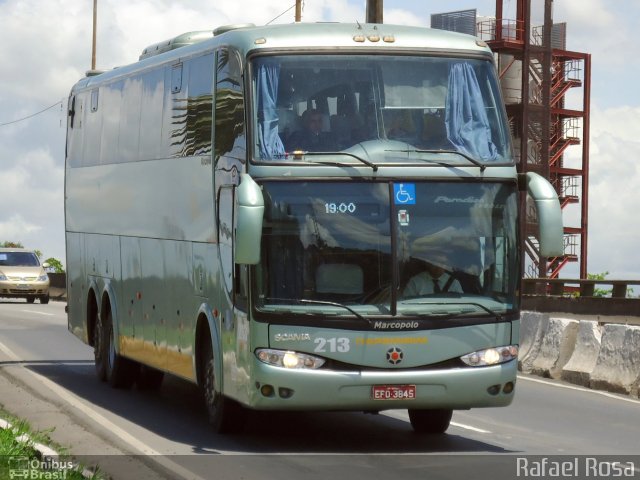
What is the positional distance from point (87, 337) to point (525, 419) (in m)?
7.37

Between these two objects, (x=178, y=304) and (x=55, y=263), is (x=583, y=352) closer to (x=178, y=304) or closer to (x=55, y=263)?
(x=178, y=304)

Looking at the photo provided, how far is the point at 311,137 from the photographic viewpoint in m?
13.1

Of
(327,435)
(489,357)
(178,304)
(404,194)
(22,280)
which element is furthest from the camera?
(22,280)

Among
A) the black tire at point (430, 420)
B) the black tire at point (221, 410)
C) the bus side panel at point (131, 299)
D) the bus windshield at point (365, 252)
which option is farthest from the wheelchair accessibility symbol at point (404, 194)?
the bus side panel at point (131, 299)

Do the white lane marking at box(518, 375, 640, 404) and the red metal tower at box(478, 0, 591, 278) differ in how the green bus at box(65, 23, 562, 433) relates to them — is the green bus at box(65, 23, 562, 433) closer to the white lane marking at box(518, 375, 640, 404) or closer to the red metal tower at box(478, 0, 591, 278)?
the white lane marking at box(518, 375, 640, 404)

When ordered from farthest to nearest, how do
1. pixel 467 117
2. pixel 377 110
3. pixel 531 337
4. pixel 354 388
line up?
pixel 531 337, pixel 467 117, pixel 377 110, pixel 354 388

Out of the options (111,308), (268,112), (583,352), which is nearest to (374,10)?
(583,352)

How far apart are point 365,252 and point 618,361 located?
301 inches

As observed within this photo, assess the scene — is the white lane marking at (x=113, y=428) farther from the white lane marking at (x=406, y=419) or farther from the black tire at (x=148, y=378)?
the white lane marking at (x=406, y=419)

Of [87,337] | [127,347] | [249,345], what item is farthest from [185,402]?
[249,345]

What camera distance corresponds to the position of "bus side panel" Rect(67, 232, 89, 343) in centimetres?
2141

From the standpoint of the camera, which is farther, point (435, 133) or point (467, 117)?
point (467, 117)

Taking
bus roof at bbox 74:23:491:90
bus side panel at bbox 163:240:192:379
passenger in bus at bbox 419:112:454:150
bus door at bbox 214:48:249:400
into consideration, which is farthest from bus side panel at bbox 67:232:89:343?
passenger in bus at bbox 419:112:454:150

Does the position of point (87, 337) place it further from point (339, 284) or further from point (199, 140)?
point (339, 284)
